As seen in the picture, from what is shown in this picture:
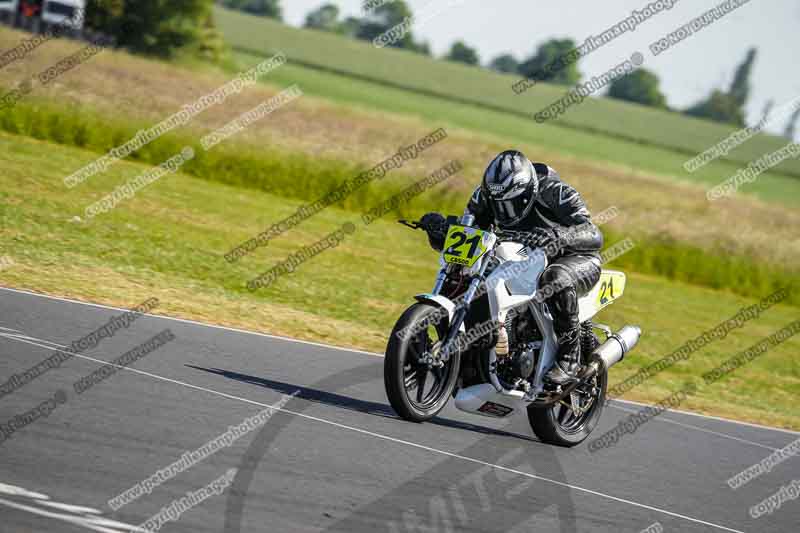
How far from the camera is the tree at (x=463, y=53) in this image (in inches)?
4811

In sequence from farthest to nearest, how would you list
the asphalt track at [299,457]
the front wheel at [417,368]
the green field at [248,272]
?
the green field at [248,272]
the front wheel at [417,368]
the asphalt track at [299,457]

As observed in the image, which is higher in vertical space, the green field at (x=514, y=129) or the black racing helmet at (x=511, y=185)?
the black racing helmet at (x=511, y=185)

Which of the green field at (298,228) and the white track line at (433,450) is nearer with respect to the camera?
the white track line at (433,450)

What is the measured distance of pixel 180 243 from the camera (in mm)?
15500

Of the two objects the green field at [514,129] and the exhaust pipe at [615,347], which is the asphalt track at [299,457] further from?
the green field at [514,129]

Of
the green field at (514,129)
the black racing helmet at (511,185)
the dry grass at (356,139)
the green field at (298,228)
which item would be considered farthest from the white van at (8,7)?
the black racing helmet at (511,185)

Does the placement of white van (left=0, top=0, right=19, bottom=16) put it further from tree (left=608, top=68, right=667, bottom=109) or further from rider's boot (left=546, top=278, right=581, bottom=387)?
tree (left=608, top=68, right=667, bottom=109)

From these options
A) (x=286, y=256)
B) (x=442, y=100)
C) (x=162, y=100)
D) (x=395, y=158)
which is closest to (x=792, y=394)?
(x=286, y=256)

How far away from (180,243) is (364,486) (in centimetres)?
997

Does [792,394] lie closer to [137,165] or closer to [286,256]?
[286,256]

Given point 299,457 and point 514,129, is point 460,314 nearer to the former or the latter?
point 299,457

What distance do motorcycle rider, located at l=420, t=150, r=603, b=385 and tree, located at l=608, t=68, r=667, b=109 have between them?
11355cm

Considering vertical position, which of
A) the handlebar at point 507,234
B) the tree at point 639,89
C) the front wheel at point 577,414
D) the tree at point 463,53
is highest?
the handlebar at point 507,234

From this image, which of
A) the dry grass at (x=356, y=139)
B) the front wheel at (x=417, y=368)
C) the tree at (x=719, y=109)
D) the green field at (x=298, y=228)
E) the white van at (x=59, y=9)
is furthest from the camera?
the tree at (x=719, y=109)
